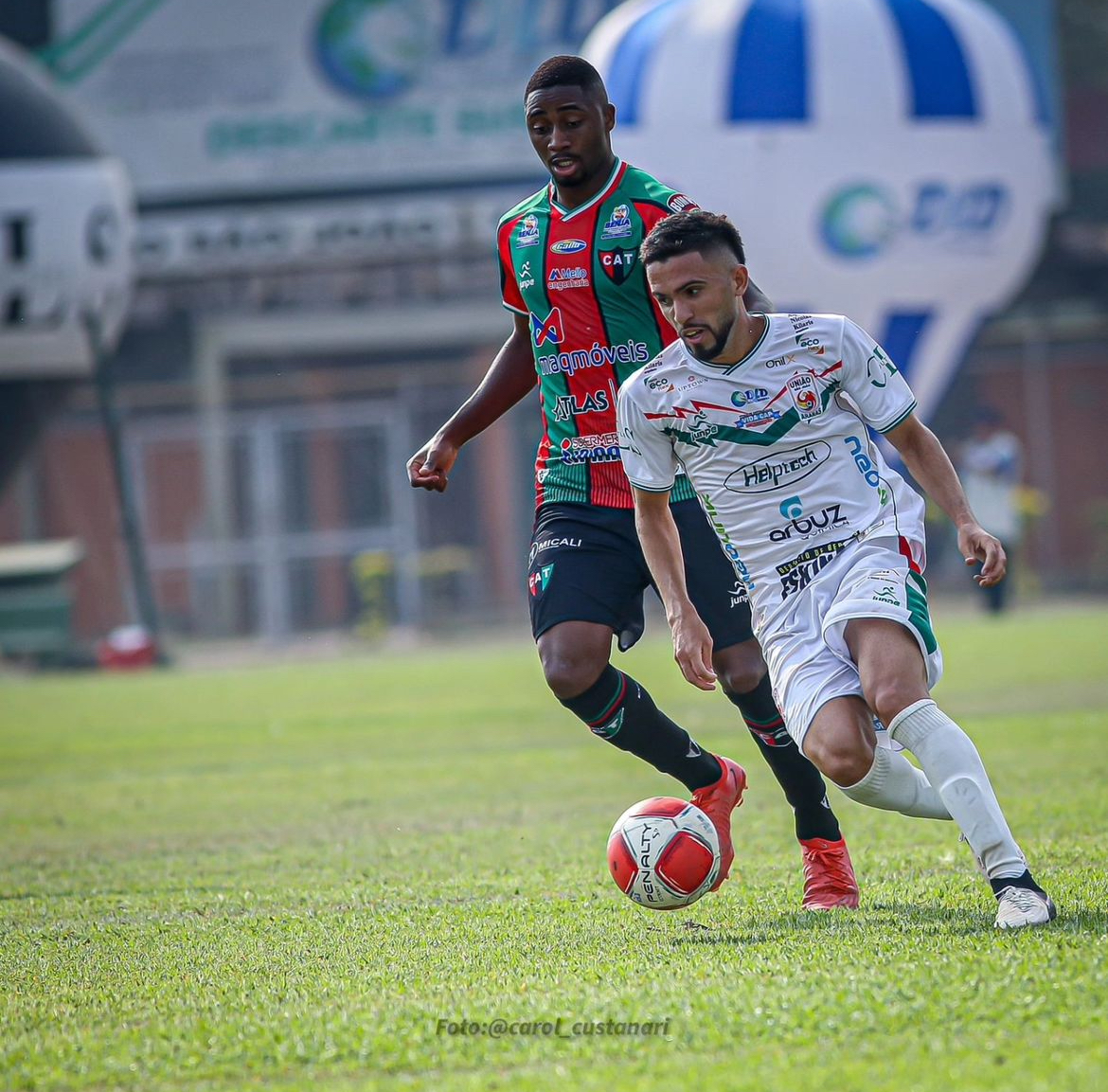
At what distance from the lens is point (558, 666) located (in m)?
5.07

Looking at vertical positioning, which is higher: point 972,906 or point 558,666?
point 558,666

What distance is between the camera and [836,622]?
448cm

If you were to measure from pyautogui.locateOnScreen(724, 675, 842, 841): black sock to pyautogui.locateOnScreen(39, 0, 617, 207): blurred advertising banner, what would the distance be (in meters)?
27.1

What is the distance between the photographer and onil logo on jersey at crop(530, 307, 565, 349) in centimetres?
526

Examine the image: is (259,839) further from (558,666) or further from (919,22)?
(919,22)

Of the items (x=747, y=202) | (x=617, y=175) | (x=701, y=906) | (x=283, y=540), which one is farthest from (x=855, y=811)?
(x=283, y=540)

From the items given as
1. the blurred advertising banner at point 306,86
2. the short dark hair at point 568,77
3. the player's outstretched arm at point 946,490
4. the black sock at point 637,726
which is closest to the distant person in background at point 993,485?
the blurred advertising banner at point 306,86

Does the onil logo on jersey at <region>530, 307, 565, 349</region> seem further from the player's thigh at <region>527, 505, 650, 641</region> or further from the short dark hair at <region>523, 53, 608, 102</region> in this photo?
the short dark hair at <region>523, 53, 608, 102</region>

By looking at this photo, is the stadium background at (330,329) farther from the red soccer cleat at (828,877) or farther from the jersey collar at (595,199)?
the red soccer cleat at (828,877)

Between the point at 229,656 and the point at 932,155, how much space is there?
39.5ft

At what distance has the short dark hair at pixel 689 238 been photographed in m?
4.54

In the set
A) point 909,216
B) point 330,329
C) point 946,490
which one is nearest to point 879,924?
point 946,490

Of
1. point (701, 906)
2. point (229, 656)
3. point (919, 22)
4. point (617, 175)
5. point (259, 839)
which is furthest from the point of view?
point (229, 656)

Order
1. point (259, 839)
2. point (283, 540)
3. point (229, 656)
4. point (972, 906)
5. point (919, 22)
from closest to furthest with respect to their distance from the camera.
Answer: point (972, 906), point (259, 839), point (919, 22), point (229, 656), point (283, 540)
